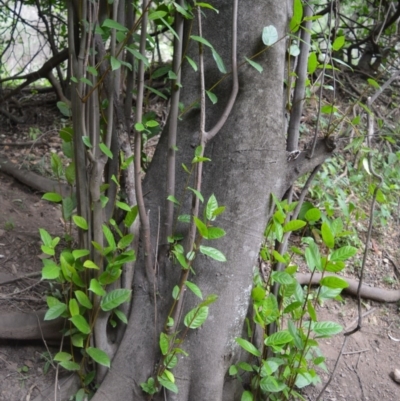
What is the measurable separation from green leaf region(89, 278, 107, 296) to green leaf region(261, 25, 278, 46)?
1.11 m

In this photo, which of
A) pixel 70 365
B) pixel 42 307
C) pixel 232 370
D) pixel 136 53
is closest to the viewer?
pixel 136 53

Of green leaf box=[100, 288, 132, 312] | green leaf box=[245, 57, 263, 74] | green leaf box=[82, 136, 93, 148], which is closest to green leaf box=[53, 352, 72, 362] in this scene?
green leaf box=[100, 288, 132, 312]

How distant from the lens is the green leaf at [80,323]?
73.4 inches

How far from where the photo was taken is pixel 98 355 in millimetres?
1894

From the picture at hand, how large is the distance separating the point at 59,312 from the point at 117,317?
28 cm

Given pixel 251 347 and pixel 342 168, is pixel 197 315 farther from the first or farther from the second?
pixel 342 168

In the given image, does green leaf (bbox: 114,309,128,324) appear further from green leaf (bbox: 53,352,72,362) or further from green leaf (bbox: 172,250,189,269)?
green leaf (bbox: 172,250,189,269)

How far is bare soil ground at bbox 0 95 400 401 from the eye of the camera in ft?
6.91

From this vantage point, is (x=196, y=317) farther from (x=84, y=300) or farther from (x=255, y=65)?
(x=255, y=65)

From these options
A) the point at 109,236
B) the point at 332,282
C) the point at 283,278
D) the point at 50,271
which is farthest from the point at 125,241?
the point at 332,282

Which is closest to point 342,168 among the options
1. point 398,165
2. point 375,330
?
point 398,165

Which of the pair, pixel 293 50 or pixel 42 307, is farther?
pixel 42 307

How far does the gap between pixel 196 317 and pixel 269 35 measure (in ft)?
3.67

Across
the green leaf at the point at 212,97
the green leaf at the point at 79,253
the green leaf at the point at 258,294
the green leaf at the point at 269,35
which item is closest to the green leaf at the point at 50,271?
the green leaf at the point at 79,253
